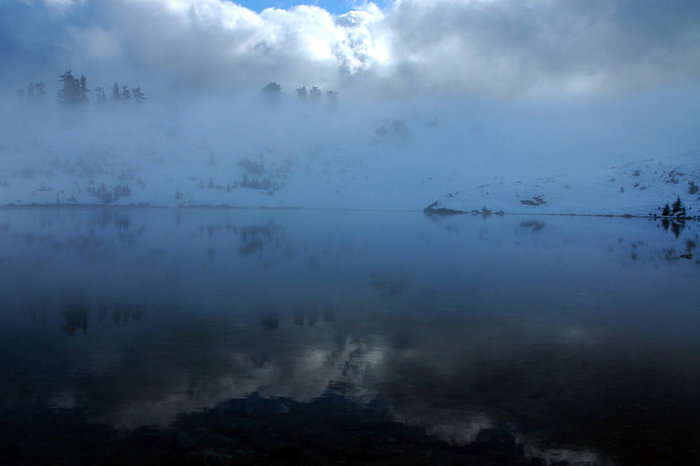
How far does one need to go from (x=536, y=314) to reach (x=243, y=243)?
20.7 metres

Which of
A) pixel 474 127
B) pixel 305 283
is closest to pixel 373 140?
pixel 474 127

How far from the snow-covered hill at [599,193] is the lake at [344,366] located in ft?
192

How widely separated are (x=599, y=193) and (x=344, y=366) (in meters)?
80.0

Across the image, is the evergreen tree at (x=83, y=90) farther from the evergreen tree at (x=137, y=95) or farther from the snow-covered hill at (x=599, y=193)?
the snow-covered hill at (x=599, y=193)

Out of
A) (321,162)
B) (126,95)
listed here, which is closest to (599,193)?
(321,162)

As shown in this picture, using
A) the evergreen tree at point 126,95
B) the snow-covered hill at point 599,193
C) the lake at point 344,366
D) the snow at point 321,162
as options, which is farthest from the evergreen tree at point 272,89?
the lake at point 344,366

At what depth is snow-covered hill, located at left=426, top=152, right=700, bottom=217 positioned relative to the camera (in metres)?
71.3

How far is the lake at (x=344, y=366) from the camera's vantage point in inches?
257

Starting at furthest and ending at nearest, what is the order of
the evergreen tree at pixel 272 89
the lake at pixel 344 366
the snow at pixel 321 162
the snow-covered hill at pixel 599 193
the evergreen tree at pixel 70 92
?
the evergreen tree at pixel 272 89, the evergreen tree at pixel 70 92, the snow at pixel 321 162, the snow-covered hill at pixel 599 193, the lake at pixel 344 366

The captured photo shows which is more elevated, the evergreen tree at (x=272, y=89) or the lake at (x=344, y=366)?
the evergreen tree at (x=272, y=89)

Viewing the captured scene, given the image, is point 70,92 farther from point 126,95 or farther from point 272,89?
point 272,89

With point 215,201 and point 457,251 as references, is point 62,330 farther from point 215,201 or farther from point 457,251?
point 215,201

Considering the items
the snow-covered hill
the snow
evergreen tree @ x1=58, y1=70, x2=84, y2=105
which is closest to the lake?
the snow-covered hill

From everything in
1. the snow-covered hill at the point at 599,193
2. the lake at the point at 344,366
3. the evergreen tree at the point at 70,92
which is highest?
the evergreen tree at the point at 70,92
